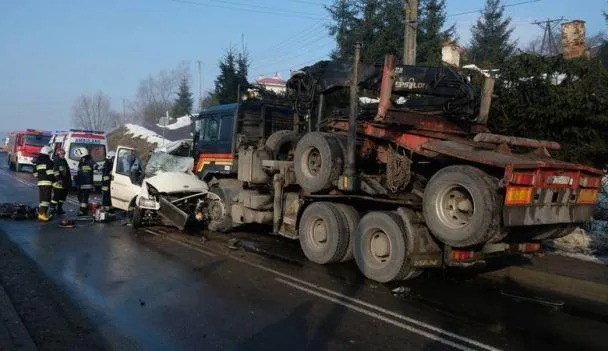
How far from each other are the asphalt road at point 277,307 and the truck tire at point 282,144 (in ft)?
6.48

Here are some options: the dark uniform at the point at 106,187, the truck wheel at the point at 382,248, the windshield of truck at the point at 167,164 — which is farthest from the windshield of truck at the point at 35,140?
the truck wheel at the point at 382,248

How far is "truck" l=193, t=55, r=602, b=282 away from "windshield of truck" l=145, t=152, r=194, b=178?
1.56 m

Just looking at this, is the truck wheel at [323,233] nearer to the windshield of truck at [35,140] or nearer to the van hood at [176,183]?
→ the van hood at [176,183]

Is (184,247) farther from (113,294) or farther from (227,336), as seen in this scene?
(227,336)

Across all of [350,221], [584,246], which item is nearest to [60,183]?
[350,221]

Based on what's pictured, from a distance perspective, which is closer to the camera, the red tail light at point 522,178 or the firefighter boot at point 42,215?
the red tail light at point 522,178

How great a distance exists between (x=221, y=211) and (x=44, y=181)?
4609mm

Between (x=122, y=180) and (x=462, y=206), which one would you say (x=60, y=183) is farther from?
(x=462, y=206)

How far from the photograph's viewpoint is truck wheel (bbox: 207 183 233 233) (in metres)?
10.8

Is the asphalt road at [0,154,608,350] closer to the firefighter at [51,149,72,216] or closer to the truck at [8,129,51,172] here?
the firefighter at [51,149,72,216]

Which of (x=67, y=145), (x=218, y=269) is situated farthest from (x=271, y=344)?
(x=67, y=145)

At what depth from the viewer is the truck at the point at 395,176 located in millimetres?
6039

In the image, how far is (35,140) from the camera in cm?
2938

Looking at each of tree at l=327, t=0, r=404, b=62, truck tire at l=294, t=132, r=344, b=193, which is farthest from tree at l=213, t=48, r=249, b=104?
truck tire at l=294, t=132, r=344, b=193
